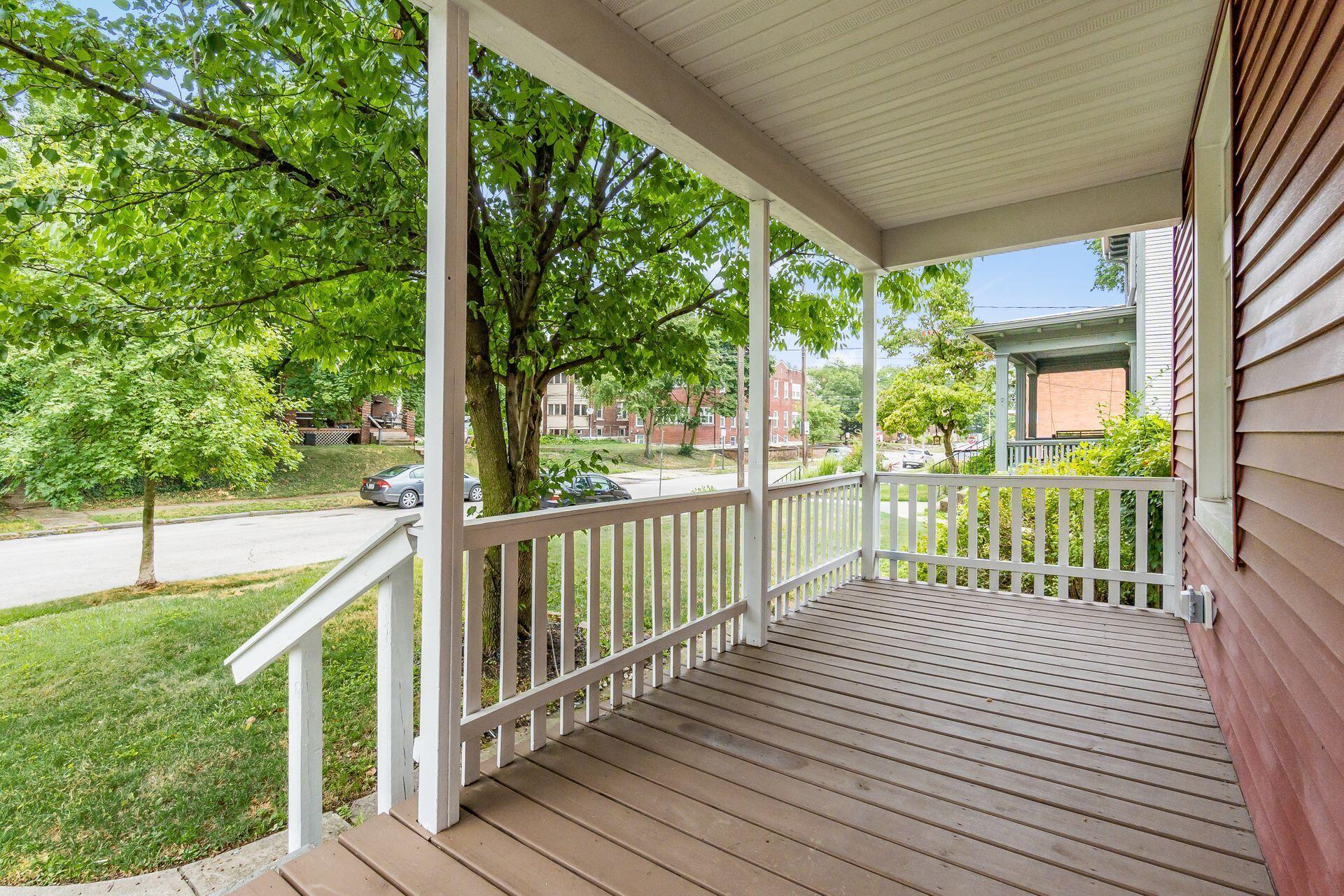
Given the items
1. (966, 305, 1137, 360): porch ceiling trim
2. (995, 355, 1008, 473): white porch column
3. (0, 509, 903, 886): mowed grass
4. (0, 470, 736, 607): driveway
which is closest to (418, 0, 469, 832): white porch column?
(0, 509, 903, 886): mowed grass

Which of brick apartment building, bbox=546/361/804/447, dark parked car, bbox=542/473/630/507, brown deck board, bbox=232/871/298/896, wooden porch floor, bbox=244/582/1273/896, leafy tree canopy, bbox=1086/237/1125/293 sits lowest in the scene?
brown deck board, bbox=232/871/298/896

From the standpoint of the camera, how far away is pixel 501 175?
9.79ft

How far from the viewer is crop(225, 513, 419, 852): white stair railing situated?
1792 millimetres

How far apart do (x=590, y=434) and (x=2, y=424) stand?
296 cm

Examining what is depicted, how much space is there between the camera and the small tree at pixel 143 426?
9.53 feet

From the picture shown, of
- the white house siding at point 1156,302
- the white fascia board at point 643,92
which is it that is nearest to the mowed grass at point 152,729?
the white fascia board at point 643,92

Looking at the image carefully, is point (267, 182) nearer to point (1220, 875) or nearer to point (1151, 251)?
point (1220, 875)

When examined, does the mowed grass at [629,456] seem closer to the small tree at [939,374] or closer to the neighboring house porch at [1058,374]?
the neighboring house porch at [1058,374]

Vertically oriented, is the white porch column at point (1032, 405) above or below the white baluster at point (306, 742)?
above

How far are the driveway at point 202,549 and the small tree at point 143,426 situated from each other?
0.09m

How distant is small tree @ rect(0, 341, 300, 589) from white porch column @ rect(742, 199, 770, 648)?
8.18ft

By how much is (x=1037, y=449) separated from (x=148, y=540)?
32.0 feet

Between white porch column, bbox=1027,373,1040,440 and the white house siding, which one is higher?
the white house siding

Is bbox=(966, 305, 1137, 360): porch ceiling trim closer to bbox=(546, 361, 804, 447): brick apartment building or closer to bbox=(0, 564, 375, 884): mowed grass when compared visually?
bbox=(546, 361, 804, 447): brick apartment building
